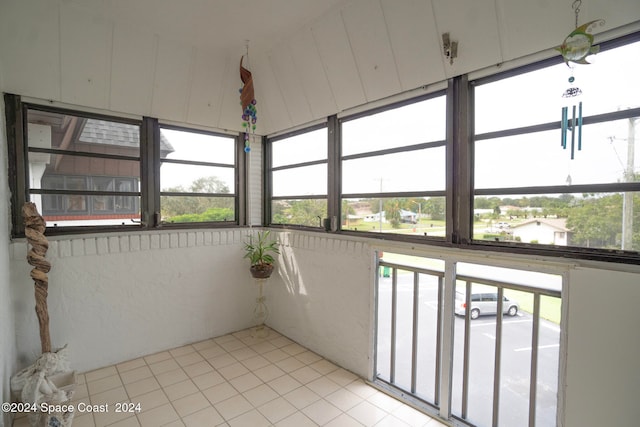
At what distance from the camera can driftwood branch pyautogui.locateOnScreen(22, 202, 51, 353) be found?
6.81 ft

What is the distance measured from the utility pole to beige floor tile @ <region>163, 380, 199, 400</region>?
281 cm

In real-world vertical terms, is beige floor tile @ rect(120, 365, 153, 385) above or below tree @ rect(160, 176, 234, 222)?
below

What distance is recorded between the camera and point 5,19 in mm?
1887

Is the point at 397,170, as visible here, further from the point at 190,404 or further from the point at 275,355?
the point at 190,404

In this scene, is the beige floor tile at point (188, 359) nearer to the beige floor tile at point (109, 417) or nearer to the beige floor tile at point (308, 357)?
the beige floor tile at point (109, 417)

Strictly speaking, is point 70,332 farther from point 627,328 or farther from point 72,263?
point 627,328

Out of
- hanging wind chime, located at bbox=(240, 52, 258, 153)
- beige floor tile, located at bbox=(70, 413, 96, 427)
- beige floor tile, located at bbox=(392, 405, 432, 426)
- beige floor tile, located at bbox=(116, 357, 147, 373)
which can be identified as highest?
hanging wind chime, located at bbox=(240, 52, 258, 153)

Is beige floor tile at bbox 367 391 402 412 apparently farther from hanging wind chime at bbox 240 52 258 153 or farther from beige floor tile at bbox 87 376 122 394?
hanging wind chime at bbox 240 52 258 153

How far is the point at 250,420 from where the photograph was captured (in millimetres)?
1994

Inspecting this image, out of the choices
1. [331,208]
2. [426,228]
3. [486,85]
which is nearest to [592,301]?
[426,228]

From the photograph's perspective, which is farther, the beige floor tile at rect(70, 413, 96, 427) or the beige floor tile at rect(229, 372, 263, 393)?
the beige floor tile at rect(229, 372, 263, 393)

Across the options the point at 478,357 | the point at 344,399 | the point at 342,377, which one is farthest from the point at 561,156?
the point at 342,377

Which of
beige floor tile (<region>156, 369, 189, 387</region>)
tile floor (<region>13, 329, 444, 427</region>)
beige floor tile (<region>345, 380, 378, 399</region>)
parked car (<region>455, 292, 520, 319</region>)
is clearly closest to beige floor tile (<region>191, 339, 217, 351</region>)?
tile floor (<region>13, 329, 444, 427</region>)

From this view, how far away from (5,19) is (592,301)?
3.66m
